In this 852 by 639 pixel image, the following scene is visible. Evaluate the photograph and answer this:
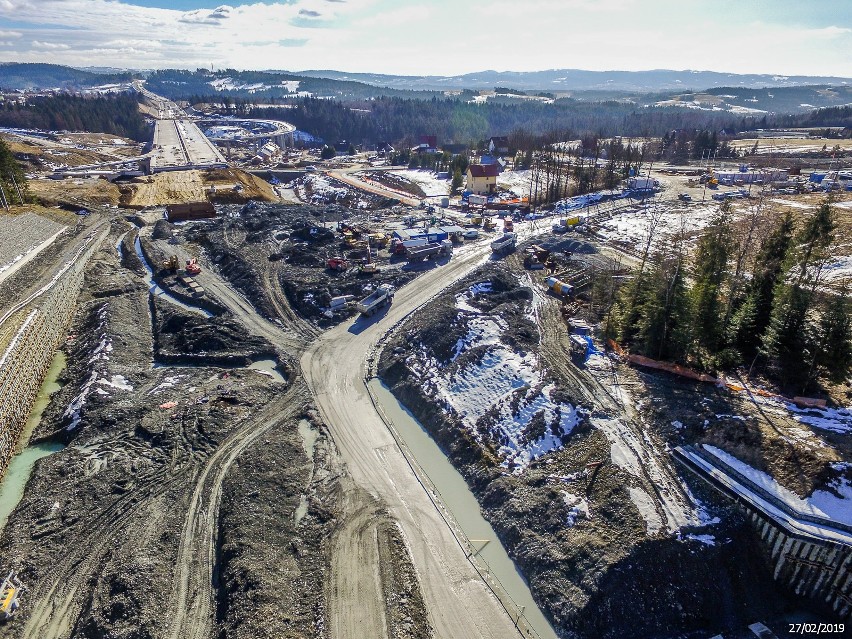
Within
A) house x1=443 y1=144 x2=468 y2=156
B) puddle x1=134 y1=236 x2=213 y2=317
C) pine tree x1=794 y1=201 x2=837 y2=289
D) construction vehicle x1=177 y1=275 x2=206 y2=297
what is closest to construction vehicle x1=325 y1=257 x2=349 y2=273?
construction vehicle x1=177 y1=275 x2=206 y2=297

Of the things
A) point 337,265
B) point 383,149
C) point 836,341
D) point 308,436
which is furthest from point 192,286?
point 383,149

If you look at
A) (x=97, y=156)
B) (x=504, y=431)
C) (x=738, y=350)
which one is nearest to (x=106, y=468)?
(x=504, y=431)

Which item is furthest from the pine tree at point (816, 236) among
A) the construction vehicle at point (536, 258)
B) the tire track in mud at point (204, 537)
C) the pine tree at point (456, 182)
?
the pine tree at point (456, 182)

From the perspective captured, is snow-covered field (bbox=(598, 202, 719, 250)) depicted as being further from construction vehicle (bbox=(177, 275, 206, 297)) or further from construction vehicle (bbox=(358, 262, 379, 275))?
construction vehicle (bbox=(177, 275, 206, 297))

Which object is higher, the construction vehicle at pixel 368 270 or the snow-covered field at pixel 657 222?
the snow-covered field at pixel 657 222

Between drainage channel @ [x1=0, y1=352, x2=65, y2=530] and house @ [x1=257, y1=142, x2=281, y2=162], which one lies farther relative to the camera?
house @ [x1=257, y1=142, x2=281, y2=162]

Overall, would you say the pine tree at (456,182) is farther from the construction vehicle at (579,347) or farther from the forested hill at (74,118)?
the forested hill at (74,118)

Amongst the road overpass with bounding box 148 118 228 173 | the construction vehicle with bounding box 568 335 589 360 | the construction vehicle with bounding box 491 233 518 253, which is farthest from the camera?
the road overpass with bounding box 148 118 228 173

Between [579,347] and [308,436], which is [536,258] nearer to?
[579,347]
